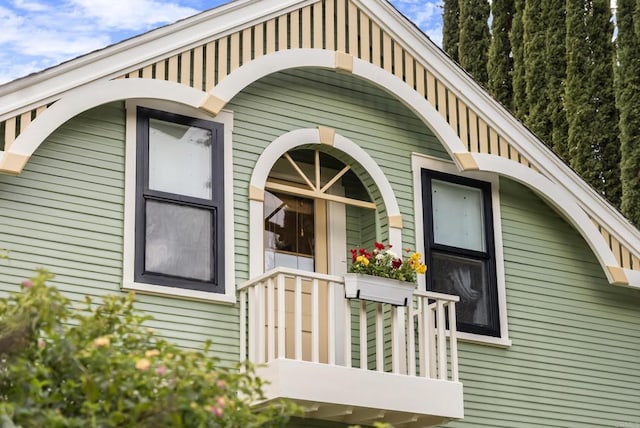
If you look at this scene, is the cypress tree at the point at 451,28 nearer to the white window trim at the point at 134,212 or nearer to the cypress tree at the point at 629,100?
the cypress tree at the point at 629,100

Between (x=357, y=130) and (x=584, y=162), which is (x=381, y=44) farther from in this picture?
(x=584, y=162)

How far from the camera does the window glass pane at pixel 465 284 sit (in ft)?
45.3

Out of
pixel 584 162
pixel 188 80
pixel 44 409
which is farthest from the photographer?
pixel 584 162

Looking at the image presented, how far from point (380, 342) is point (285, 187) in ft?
7.06

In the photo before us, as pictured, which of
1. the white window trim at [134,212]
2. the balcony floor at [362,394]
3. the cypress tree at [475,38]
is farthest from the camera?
the cypress tree at [475,38]

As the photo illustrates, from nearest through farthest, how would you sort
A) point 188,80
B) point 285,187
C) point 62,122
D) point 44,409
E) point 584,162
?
point 44,409 → point 62,122 → point 188,80 → point 285,187 → point 584,162

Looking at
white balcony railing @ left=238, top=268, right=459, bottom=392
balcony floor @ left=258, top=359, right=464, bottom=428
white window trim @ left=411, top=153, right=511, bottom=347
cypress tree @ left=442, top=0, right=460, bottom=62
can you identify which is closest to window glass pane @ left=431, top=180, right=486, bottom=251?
white window trim @ left=411, top=153, right=511, bottom=347

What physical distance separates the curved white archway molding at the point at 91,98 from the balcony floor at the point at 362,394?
9.31 ft

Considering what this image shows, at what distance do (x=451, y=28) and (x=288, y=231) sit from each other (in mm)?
11637

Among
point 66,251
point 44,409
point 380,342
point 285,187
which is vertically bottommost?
point 44,409

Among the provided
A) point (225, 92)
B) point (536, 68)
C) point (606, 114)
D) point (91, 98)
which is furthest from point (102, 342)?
point (536, 68)

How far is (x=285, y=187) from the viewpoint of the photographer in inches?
524

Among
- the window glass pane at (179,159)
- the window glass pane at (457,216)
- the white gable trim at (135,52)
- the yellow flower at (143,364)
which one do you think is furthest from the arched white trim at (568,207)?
the yellow flower at (143,364)

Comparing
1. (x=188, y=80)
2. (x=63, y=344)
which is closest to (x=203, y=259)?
(x=188, y=80)
